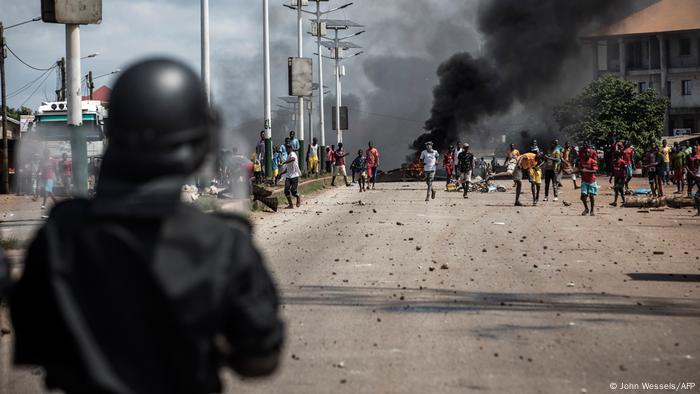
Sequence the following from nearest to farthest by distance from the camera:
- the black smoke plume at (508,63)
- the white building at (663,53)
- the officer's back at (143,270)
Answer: the officer's back at (143,270) → the black smoke plume at (508,63) → the white building at (663,53)

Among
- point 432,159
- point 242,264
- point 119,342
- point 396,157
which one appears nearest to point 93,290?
point 119,342

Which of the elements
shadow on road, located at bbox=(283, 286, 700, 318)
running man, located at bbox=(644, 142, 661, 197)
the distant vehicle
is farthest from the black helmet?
the distant vehicle

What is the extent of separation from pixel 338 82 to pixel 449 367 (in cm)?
6015

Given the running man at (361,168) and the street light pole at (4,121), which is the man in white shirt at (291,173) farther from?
the street light pole at (4,121)

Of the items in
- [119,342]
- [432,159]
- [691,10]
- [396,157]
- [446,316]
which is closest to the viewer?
[119,342]

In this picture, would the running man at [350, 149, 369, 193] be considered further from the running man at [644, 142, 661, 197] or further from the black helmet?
the black helmet

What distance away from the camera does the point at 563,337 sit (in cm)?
830

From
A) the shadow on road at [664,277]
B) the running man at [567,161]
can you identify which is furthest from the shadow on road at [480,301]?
the running man at [567,161]

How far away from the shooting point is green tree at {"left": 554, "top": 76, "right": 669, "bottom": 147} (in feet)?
209

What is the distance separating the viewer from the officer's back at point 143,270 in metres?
2.53

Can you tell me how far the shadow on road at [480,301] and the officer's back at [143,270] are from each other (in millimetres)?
7099

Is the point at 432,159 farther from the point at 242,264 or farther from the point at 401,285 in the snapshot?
the point at 242,264

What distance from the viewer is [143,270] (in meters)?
2.52

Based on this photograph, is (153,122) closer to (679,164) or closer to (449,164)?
(679,164)
